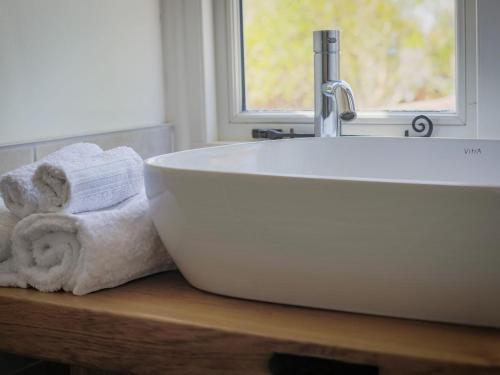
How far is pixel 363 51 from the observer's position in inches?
64.6

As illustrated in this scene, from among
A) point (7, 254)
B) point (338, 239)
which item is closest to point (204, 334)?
point (338, 239)

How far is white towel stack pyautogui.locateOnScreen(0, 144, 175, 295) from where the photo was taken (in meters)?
0.89

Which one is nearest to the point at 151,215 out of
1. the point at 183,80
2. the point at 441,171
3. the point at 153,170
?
the point at 153,170

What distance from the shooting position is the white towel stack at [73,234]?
2.91 ft

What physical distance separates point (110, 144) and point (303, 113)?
51cm

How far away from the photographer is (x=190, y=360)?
2.65ft

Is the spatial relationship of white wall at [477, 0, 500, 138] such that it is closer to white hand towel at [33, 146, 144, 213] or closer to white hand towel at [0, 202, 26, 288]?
white hand towel at [33, 146, 144, 213]

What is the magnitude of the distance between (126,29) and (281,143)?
1.70 feet

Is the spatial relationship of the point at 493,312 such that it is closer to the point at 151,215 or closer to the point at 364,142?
the point at 151,215

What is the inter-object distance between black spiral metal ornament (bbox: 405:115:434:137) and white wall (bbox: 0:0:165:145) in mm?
622

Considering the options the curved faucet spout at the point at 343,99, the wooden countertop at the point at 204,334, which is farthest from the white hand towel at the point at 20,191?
the curved faucet spout at the point at 343,99

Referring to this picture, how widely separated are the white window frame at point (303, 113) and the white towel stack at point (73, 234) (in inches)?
32.1

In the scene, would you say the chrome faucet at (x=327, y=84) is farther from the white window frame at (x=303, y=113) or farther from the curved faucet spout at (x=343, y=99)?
the white window frame at (x=303, y=113)

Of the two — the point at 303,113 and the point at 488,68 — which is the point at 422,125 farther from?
the point at 303,113
